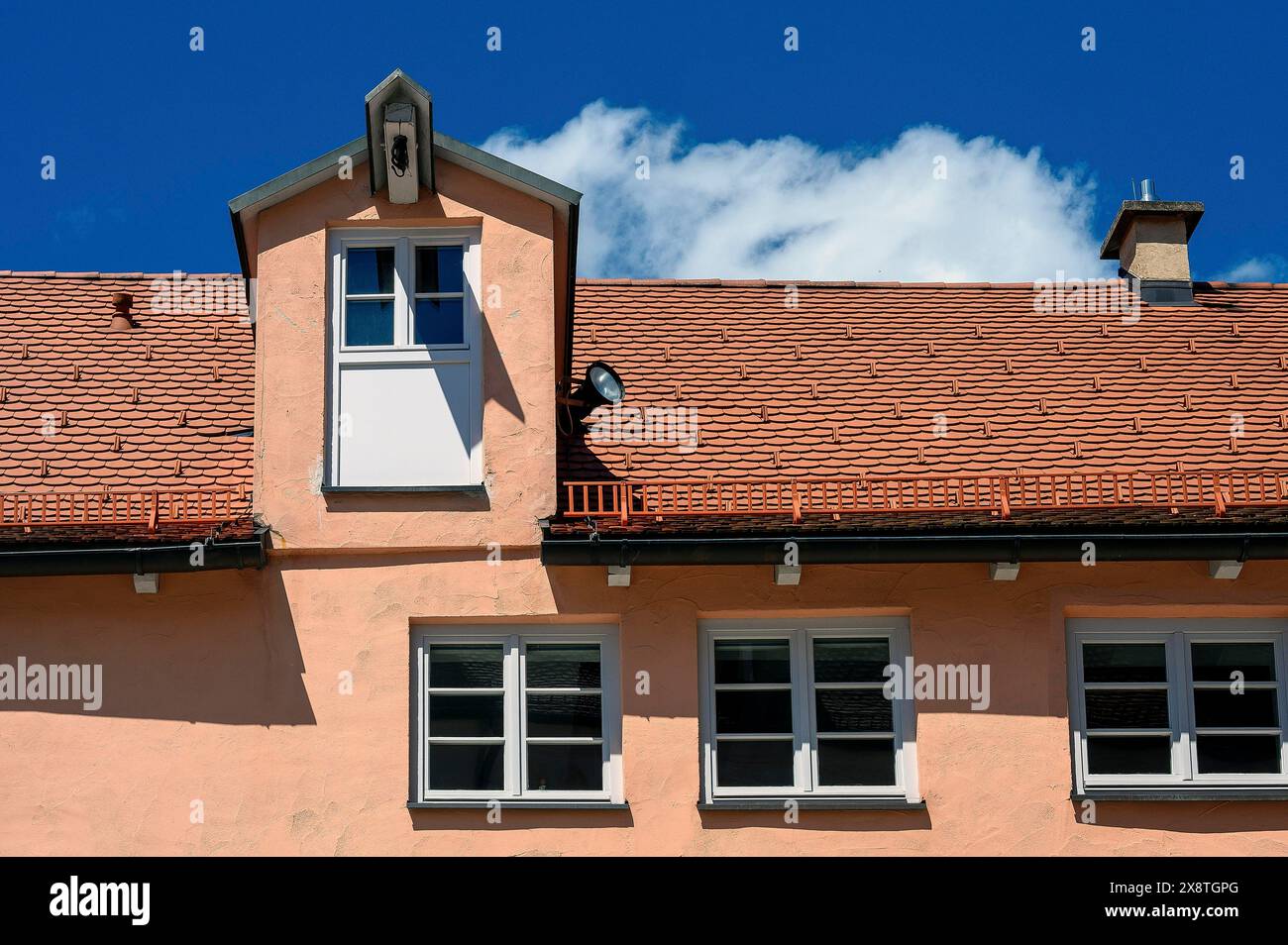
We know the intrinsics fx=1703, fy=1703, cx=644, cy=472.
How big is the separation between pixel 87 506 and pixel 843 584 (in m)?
5.42

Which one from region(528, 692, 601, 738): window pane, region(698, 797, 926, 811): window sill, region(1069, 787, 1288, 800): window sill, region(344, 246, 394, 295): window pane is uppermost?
region(344, 246, 394, 295): window pane

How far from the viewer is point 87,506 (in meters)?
12.1

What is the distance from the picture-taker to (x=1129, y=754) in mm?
12133

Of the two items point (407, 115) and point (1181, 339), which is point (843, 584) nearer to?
point (407, 115)

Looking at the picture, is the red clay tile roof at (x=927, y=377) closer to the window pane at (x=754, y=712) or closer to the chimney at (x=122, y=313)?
the window pane at (x=754, y=712)

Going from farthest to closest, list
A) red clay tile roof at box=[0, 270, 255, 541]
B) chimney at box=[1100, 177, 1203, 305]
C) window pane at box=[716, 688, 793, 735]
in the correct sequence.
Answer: chimney at box=[1100, 177, 1203, 305] → red clay tile roof at box=[0, 270, 255, 541] → window pane at box=[716, 688, 793, 735]

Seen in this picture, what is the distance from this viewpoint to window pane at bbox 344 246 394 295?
12734 millimetres

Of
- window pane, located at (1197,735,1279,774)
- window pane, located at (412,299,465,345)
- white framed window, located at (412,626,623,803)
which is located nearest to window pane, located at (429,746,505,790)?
white framed window, located at (412,626,623,803)

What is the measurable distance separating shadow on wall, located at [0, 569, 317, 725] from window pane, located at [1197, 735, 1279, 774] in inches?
248

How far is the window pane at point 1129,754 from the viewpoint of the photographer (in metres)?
12.1

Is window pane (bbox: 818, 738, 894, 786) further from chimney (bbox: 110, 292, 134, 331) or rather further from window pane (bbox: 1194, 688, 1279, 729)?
chimney (bbox: 110, 292, 134, 331)

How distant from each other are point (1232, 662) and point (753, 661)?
3.49 m
